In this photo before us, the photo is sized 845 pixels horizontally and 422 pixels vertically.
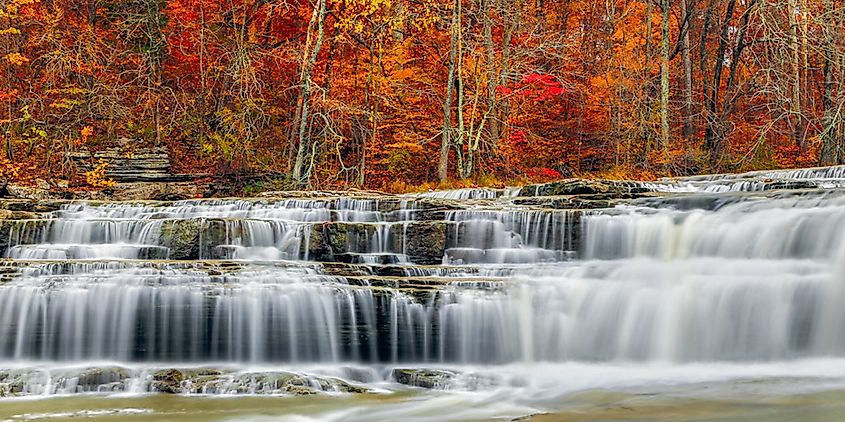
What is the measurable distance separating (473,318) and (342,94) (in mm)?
14544

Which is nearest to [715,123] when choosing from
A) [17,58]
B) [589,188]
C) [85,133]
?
[589,188]

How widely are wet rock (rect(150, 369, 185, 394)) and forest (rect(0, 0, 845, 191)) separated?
1182cm

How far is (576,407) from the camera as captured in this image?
6730 mm

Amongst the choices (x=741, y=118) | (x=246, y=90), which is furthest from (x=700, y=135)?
(x=246, y=90)

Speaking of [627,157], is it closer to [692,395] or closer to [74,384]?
[692,395]

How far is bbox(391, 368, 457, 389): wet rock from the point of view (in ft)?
25.5

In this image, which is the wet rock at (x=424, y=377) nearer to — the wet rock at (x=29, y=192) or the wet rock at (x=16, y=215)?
the wet rock at (x=16, y=215)

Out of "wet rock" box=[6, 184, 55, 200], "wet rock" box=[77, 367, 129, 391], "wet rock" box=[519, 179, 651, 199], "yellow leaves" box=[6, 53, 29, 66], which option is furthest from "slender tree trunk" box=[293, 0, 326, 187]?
"wet rock" box=[77, 367, 129, 391]

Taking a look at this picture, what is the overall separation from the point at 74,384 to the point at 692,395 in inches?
229

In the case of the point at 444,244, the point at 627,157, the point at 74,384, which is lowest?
the point at 74,384

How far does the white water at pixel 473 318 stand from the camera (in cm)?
800

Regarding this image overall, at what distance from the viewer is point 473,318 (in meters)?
8.56

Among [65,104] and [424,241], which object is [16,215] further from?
[65,104]

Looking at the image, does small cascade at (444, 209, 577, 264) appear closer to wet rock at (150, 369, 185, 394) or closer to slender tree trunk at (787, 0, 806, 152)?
wet rock at (150, 369, 185, 394)
